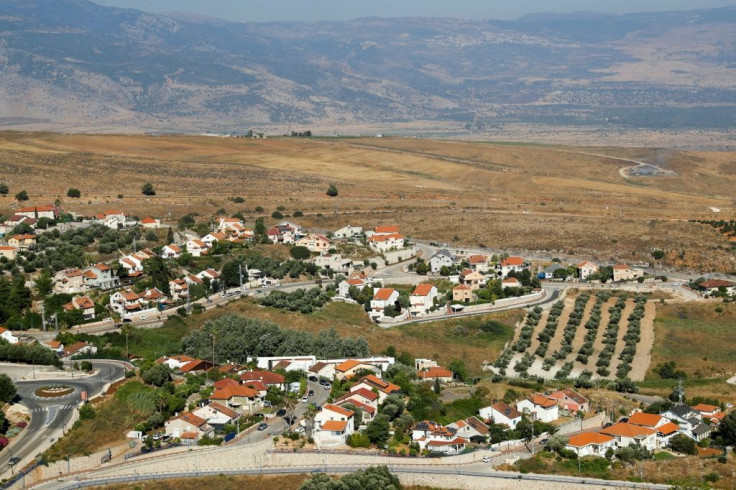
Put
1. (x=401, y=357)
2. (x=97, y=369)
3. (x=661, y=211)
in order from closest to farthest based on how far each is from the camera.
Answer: (x=97, y=369)
(x=401, y=357)
(x=661, y=211)

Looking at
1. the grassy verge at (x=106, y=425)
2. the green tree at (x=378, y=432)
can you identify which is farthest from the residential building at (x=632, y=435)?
the grassy verge at (x=106, y=425)

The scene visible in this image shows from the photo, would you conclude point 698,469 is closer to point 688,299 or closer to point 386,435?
point 386,435

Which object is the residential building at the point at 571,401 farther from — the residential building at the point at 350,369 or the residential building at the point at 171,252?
the residential building at the point at 171,252

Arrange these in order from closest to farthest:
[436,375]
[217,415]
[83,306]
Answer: [217,415], [436,375], [83,306]

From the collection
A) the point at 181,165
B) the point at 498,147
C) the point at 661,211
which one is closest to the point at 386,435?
the point at 661,211

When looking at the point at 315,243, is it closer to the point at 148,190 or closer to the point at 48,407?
the point at 148,190

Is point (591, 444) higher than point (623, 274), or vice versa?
point (591, 444)

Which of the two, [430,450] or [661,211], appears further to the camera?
[661,211]

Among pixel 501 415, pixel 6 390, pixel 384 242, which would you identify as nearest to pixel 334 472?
pixel 501 415
